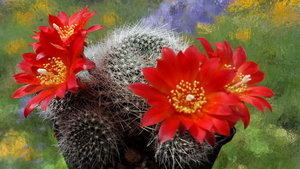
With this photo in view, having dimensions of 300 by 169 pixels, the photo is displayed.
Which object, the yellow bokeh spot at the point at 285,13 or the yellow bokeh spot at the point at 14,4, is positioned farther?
the yellow bokeh spot at the point at 14,4

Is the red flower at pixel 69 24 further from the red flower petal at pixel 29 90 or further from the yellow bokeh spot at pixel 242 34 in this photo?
the yellow bokeh spot at pixel 242 34

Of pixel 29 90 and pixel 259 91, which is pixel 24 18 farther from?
pixel 259 91

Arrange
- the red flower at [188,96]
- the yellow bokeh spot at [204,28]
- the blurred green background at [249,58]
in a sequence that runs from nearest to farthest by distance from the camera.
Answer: the red flower at [188,96] → the blurred green background at [249,58] → the yellow bokeh spot at [204,28]

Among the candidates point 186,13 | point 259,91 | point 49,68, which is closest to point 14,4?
point 49,68

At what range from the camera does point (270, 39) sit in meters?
1.29

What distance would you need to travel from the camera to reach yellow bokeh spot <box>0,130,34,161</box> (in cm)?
128

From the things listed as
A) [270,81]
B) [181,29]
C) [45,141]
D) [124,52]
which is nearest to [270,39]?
[270,81]

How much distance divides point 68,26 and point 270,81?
2.97 ft

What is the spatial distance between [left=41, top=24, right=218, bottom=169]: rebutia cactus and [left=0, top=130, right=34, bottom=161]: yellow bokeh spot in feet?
1.21

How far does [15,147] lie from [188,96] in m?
0.98

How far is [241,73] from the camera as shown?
871 mm

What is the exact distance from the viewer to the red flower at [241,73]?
817mm

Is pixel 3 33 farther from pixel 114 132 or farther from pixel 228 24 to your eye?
pixel 228 24

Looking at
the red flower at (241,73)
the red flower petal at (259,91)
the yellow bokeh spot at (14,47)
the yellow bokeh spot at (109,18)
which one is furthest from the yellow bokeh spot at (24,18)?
the red flower petal at (259,91)
